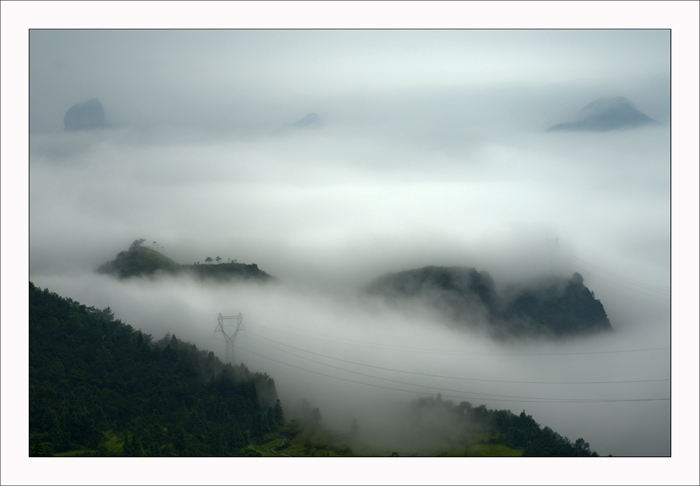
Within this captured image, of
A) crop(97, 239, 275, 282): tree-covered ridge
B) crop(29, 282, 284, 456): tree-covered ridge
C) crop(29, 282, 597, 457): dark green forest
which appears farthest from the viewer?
crop(97, 239, 275, 282): tree-covered ridge

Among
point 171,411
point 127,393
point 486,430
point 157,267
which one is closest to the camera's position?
point 171,411

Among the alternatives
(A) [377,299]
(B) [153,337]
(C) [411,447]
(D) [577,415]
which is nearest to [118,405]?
(B) [153,337]

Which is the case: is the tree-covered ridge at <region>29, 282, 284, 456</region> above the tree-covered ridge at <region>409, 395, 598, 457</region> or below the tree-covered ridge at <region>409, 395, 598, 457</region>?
above

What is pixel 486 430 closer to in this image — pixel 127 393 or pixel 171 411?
pixel 171 411

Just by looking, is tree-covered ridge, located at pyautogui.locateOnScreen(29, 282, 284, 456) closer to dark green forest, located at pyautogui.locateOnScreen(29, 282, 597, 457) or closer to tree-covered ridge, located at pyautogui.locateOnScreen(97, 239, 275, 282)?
dark green forest, located at pyautogui.locateOnScreen(29, 282, 597, 457)

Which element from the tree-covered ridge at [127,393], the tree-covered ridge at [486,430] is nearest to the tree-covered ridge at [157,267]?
the tree-covered ridge at [127,393]

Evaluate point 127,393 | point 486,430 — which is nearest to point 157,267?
point 127,393

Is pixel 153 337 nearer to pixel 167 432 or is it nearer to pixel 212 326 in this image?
pixel 212 326

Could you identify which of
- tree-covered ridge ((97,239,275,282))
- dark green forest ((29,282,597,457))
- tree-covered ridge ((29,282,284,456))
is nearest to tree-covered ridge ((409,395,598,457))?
dark green forest ((29,282,597,457))
